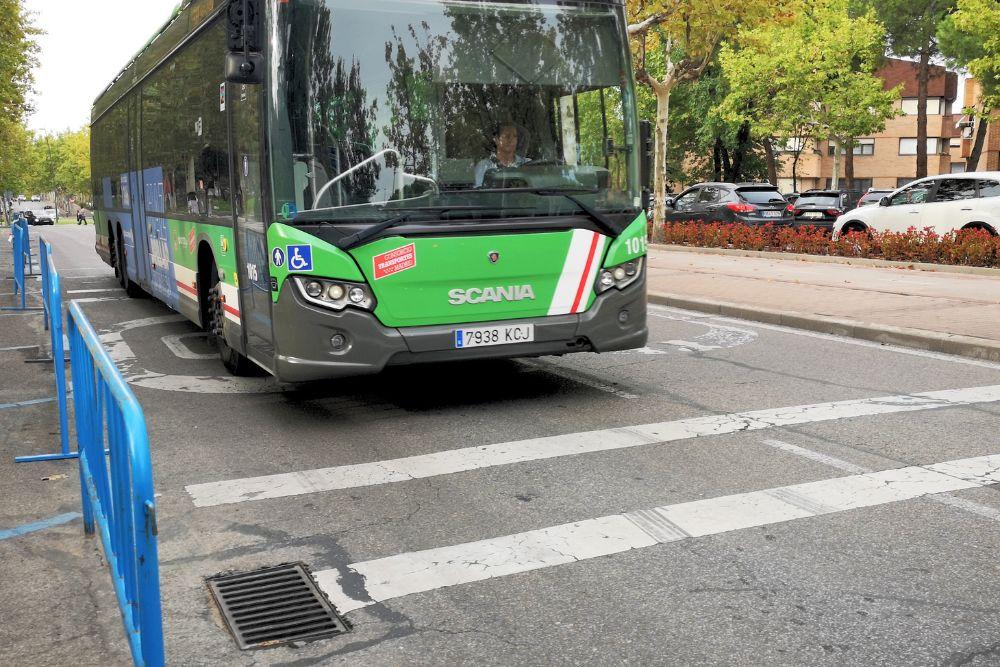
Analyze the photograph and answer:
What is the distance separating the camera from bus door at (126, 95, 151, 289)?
12.0 m

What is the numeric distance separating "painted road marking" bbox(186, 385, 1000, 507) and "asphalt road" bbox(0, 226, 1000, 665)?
0.02 metres

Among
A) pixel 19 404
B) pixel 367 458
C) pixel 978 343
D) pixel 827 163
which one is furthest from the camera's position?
pixel 827 163

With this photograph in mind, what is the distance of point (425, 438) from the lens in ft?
21.0

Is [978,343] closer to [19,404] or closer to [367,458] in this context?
[367,458]

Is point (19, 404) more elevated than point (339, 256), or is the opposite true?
point (339, 256)

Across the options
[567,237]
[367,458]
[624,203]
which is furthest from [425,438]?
[624,203]

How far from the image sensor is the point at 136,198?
12.4 m

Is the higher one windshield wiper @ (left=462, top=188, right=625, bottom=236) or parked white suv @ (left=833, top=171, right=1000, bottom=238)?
windshield wiper @ (left=462, top=188, right=625, bottom=236)

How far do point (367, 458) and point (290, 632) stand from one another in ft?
7.70

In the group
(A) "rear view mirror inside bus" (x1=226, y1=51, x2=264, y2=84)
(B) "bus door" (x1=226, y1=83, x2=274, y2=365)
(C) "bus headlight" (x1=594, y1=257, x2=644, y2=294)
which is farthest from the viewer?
(C) "bus headlight" (x1=594, y1=257, x2=644, y2=294)

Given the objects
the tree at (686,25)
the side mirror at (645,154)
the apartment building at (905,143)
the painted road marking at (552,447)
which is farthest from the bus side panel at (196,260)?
the apartment building at (905,143)

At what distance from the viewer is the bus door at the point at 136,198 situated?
11961mm

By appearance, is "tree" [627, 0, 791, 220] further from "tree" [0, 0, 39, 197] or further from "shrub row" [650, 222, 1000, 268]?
"tree" [0, 0, 39, 197]

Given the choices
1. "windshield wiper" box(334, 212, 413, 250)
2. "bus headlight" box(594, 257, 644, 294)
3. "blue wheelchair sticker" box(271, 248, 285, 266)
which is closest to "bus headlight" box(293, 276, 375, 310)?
"blue wheelchair sticker" box(271, 248, 285, 266)
